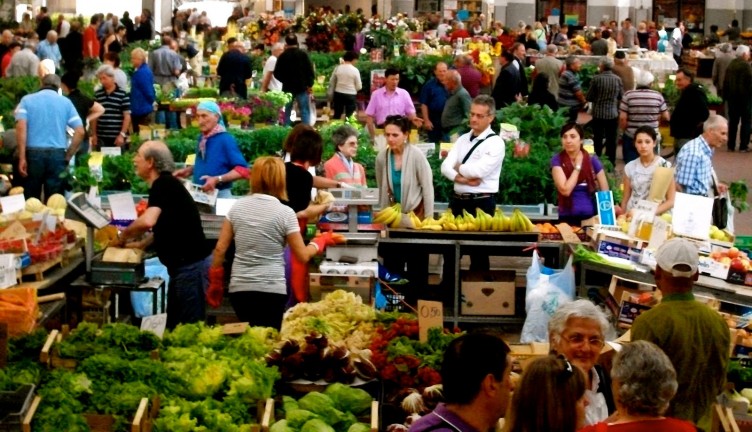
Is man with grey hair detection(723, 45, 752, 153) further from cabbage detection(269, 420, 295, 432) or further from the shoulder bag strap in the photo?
cabbage detection(269, 420, 295, 432)

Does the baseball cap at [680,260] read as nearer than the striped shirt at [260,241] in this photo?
Yes

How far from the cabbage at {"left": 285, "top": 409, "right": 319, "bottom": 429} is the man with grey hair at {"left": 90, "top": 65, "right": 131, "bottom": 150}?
885 centimetres

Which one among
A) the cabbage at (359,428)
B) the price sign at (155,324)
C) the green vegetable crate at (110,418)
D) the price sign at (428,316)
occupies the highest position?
the price sign at (428,316)

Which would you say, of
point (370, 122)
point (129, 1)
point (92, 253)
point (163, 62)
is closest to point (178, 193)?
point (92, 253)

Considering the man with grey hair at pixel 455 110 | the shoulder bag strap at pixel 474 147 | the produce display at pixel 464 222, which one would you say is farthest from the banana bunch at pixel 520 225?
the man with grey hair at pixel 455 110

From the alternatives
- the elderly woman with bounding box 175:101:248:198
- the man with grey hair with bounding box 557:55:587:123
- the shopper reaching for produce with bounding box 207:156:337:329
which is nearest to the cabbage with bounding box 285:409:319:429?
the shopper reaching for produce with bounding box 207:156:337:329

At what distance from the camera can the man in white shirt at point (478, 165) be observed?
32.8 feet

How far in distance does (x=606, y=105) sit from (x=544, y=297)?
8961 mm

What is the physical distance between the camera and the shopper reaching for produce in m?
7.54

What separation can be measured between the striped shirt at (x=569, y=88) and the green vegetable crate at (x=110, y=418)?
42.4 feet

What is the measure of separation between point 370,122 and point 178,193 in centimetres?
675

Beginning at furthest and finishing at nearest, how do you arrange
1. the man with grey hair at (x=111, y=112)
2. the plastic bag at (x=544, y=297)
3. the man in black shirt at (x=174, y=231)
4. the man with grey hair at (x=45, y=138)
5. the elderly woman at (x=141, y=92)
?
the elderly woman at (x=141, y=92) < the man with grey hair at (x=111, y=112) < the man with grey hair at (x=45, y=138) < the plastic bag at (x=544, y=297) < the man in black shirt at (x=174, y=231)

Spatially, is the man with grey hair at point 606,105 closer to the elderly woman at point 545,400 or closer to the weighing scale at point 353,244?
the weighing scale at point 353,244

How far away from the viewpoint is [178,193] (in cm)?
798
